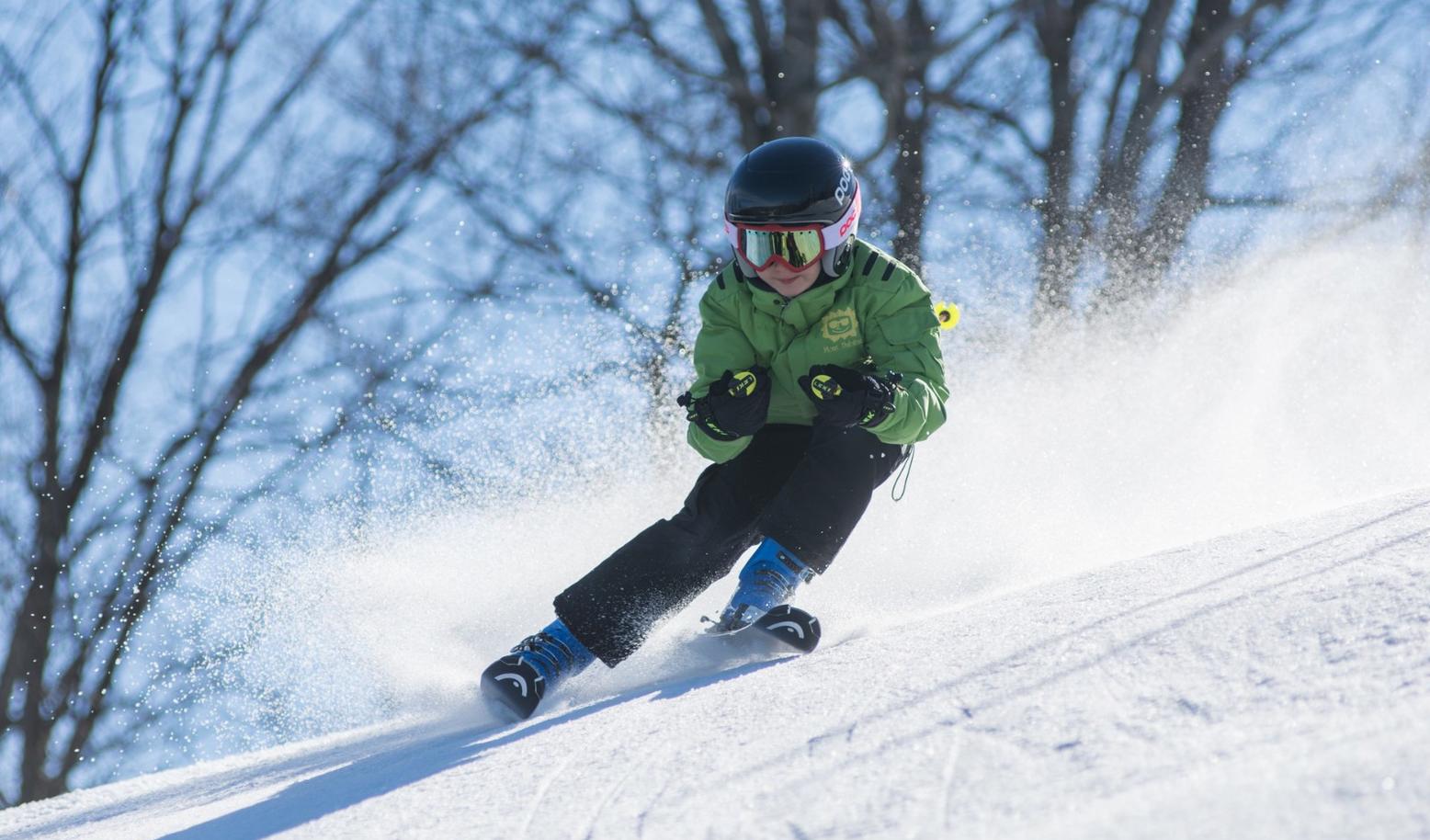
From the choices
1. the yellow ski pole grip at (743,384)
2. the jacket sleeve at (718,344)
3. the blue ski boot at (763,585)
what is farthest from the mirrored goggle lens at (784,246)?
the blue ski boot at (763,585)

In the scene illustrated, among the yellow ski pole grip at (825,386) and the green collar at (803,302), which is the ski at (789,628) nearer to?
the yellow ski pole grip at (825,386)

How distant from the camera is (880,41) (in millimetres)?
14234

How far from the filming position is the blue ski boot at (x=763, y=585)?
10.1ft

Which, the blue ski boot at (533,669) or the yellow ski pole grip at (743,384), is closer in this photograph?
the blue ski boot at (533,669)

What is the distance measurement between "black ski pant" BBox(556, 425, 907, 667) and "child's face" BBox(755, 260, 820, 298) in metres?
0.37

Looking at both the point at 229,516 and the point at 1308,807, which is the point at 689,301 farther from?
the point at 1308,807

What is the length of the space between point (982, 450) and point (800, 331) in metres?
3.47

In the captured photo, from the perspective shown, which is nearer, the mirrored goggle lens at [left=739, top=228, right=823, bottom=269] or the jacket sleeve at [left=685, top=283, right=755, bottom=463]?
the mirrored goggle lens at [left=739, top=228, right=823, bottom=269]

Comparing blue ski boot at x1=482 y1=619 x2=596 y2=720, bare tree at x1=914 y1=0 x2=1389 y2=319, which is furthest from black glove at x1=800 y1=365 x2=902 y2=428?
bare tree at x1=914 y1=0 x2=1389 y2=319

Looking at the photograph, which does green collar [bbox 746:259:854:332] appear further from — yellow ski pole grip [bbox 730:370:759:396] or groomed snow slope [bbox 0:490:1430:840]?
groomed snow slope [bbox 0:490:1430:840]

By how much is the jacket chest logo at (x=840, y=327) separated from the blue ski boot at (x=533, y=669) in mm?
1016

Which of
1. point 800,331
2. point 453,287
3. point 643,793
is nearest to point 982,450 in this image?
point 800,331

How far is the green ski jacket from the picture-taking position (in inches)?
129

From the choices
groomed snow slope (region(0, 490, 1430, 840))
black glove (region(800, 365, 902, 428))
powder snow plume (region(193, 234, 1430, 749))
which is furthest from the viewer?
powder snow plume (region(193, 234, 1430, 749))
